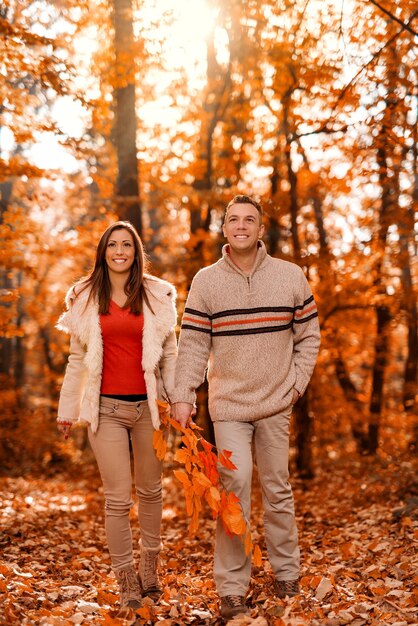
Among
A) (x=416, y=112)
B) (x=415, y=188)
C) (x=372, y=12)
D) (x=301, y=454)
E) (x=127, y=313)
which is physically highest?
(x=372, y=12)

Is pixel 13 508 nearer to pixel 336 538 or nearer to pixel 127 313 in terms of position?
pixel 336 538

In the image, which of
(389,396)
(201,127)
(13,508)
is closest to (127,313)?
(13,508)

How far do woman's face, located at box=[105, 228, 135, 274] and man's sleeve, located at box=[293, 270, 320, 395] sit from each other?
112 centimetres

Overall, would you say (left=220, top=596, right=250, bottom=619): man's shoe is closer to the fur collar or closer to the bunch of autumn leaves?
the bunch of autumn leaves

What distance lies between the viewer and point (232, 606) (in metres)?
4.16

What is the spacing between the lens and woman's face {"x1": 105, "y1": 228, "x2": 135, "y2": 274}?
182 inches

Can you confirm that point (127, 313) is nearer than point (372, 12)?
Yes

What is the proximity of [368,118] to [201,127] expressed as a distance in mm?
6276

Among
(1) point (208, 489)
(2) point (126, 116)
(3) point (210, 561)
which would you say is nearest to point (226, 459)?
(1) point (208, 489)

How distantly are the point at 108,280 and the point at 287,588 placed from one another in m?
2.22

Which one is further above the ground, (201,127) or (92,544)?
(201,127)

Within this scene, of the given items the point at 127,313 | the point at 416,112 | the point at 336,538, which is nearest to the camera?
the point at 127,313

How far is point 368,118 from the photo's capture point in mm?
7645

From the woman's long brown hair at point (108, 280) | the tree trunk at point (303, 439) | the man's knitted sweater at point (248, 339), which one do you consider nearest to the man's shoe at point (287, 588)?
the man's knitted sweater at point (248, 339)
